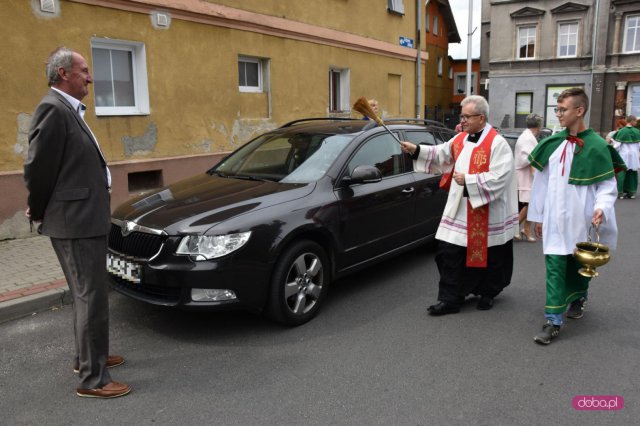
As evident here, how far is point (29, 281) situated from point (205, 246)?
246 cm

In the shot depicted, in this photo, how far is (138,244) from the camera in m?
4.09

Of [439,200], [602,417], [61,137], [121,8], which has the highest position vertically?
[121,8]

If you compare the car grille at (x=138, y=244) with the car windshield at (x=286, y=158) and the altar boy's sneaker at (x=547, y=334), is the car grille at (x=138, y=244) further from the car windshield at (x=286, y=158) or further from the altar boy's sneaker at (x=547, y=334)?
the altar boy's sneaker at (x=547, y=334)

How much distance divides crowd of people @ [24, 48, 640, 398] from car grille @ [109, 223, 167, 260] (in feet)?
2.07

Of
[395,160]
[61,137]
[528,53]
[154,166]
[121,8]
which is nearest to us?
[61,137]

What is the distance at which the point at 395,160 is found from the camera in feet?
18.8

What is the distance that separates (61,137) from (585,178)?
3553mm

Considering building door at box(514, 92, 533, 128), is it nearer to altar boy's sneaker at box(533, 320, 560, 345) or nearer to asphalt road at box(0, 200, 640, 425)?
asphalt road at box(0, 200, 640, 425)

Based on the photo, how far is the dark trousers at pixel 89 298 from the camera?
3.26m

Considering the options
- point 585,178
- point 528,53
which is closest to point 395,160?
point 585,178

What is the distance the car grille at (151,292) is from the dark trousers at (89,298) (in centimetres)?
64

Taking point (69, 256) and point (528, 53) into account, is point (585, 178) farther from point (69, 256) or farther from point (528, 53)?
point (528, 53)

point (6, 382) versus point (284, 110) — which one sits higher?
point (284, 110)

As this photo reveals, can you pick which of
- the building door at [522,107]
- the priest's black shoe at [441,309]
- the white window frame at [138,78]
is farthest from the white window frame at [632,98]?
the priest's black shoe at [441,309]
